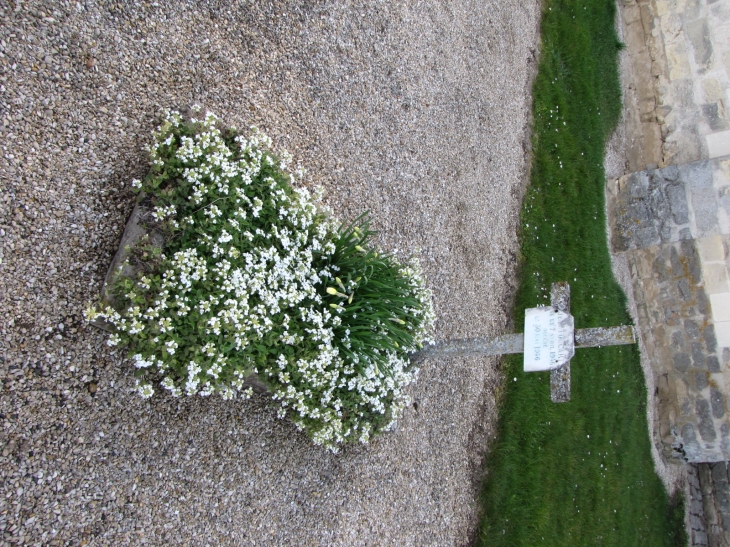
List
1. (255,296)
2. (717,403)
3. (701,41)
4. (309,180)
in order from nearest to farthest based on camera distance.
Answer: (255,296)
(309,180)
(717,403)
(701,41)

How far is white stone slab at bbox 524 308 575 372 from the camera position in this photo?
336 centimetres

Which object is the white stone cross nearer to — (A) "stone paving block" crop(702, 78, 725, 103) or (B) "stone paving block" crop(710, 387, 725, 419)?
(B) "stone paving block" crop(710, 387, 725, 419)

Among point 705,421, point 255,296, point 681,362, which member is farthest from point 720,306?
point 255,296

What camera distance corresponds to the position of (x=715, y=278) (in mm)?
7301

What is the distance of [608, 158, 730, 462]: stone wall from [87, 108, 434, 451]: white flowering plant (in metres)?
5.28

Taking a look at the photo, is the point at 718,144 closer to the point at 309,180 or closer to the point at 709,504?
the point at 709,504

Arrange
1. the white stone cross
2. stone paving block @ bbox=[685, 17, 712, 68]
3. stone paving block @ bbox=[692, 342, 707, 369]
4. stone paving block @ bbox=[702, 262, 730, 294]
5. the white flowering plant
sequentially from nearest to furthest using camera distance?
1. the white flowering plant
2. the white stone cross
3. stone paving block @ bbox=[702, 262, 730, 294]
4. stone paving block @ bbox=[692, 342, 707, 369]
5. stone paving block @ bbox=[685, 17, 712, 68]

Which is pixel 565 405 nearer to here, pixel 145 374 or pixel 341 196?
pixel 341 196

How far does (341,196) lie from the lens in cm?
464

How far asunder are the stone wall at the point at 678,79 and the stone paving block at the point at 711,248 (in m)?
1.28

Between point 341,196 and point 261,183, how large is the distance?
124 cm

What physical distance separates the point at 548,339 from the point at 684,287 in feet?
17.6

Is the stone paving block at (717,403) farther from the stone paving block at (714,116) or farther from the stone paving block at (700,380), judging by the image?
the stone paving block at (714,116)

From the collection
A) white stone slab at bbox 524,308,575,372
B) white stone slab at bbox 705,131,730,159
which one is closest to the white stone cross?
white stone slab at bbox 524,308,575,372
